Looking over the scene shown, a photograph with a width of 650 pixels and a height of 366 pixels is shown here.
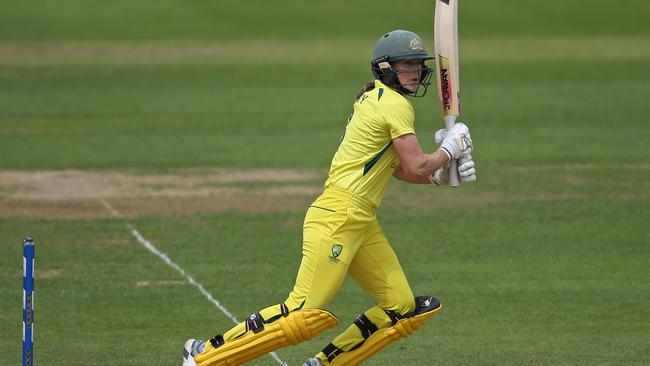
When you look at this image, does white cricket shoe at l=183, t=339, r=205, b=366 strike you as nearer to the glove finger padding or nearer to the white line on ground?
the white line on ground

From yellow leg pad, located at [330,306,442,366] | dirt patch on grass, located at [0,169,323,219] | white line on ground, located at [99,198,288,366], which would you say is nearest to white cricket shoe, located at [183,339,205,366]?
yellow leg pad, located at [330,306,442,366]

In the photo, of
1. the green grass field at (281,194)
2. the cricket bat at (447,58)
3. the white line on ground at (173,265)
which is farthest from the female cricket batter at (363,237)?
the white line on ground at (173,265)

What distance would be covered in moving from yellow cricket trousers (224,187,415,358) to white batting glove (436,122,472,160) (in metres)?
0.63

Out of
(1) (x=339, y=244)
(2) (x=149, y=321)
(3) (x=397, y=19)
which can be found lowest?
(2) (x=149, y=321)

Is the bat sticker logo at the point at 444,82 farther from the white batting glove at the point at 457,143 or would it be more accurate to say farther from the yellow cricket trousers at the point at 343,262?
the yellow cricket trousers at the point at 343,262

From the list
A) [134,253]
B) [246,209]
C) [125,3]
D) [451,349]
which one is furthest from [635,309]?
[125,3]

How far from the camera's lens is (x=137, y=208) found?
53.4 feet

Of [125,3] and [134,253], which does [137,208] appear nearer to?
[134,253]

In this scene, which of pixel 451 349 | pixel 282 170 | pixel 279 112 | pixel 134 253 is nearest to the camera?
pixel 451 349

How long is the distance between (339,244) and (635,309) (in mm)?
4122

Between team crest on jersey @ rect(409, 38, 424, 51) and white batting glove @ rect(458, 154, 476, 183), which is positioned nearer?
team crest on jersey @ rect(409, 38, 424, 51)

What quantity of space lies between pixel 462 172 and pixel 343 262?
107 centimetres

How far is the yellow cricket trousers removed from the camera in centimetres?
797

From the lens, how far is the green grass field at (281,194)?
34.9 feet
